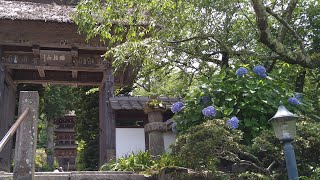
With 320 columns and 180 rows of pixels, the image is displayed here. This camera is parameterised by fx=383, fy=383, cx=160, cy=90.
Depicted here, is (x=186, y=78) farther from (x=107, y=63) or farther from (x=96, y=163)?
(x=96, y=163)

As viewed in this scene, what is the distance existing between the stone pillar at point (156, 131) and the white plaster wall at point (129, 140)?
3284 mm

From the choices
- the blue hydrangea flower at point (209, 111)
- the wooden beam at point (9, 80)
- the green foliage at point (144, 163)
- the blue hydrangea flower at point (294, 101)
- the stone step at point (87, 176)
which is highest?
the wooden beam at point (9, 80)

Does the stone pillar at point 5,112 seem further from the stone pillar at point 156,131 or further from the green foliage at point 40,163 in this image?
the green foliage at point 40,163

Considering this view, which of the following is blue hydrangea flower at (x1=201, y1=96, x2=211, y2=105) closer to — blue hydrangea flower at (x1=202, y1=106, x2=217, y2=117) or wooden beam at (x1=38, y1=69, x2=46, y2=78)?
blue hydrangea flower at (x1=202, y1=106, x2=217, y2=117)

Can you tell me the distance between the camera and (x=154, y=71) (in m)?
9.41

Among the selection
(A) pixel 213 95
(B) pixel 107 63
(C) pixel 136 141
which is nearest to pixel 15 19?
(B) pixel 107 63

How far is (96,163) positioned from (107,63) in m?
4.26

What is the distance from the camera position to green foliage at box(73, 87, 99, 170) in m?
12.9

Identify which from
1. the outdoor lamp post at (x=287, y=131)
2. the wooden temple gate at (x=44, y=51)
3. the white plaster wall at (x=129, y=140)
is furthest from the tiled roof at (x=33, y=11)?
the outdoor lamp post at (x=287, y=131)

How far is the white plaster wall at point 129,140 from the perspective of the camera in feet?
32.7

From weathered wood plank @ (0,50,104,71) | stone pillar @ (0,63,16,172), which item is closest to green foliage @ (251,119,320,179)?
weathered wood plank @ (0,50,104,71)

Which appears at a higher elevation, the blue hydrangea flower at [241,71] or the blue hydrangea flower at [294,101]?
the blue hydrangea flower at [241,71]

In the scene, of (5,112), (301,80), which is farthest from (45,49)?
(301,80)

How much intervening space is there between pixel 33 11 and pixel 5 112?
2.67 metres
